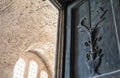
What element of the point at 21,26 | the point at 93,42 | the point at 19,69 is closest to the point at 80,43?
the point at 93,42

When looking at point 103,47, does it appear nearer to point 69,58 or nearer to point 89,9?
point 69,58

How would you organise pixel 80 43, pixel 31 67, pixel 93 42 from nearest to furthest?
pixel 93 42 < pixel 80 43 < pixel 31 67

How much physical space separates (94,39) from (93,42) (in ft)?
0.08

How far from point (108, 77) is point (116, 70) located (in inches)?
2.4

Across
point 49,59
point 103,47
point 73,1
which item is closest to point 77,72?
point 103,47

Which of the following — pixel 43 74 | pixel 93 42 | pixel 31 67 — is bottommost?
pixel 93 42

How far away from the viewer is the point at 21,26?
4.76 metres

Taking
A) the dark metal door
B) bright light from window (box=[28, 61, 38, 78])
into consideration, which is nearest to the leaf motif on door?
the dark metal door

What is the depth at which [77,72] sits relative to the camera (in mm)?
1390

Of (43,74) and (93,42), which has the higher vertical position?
(43,74)

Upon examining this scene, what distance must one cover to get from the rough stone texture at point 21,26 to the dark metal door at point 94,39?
2319mm

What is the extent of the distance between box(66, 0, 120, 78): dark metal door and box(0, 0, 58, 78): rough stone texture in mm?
2319

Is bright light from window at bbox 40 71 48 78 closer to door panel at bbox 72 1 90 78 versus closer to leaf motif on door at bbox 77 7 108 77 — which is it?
door panel at bbox 72 1 90 78

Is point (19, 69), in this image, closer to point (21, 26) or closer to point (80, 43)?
point (21, 26)
